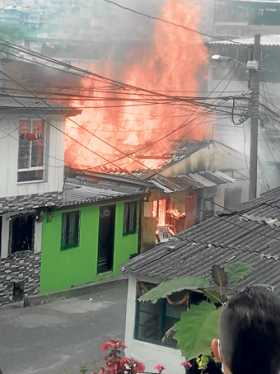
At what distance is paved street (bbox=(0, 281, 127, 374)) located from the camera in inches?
611

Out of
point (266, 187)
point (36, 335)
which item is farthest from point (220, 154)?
point (36, 335)

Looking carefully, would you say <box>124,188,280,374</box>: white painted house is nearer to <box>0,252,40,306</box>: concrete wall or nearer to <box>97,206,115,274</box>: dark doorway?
Result: <box>0,252,40,306</box>: concrete wall

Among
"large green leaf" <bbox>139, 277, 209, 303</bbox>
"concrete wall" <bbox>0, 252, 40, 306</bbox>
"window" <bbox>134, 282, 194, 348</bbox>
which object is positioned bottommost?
"concrete wall" <bbox>0, 252, 40, 306</bbox>

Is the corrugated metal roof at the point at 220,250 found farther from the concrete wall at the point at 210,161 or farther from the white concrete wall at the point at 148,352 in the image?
the concrete wall at the point at 210,161

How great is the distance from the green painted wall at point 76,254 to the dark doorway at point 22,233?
0.45 meters

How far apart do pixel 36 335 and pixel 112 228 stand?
640 centimetres

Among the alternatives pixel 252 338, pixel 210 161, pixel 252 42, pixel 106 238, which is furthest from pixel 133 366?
pixel 252 42

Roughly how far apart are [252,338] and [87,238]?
19.9 meters

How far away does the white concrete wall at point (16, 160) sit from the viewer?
19141mm

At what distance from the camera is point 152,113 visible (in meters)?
32.9

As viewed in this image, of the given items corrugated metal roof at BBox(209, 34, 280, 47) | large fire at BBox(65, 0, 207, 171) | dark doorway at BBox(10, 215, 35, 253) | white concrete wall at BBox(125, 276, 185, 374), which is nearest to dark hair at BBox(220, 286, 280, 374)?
white concrete wall at BBox(125, 276, 185, 374)

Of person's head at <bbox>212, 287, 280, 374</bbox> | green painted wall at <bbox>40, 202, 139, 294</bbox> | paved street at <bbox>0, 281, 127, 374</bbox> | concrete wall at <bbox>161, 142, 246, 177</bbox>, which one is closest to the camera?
person's head at <bbox>212, 287, 280, 374</bbox>

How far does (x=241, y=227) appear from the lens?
533 inches

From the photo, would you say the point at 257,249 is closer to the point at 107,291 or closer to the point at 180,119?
the point at 107,291
